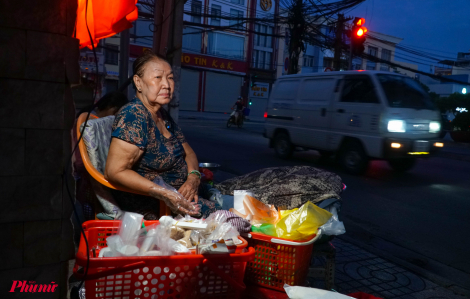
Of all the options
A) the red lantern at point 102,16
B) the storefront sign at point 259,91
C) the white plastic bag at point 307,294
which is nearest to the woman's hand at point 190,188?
the white plastic bag at point 307,294

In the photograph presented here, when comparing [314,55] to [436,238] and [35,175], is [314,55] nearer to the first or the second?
[436,238]

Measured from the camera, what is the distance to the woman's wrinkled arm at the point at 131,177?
208 centimetres

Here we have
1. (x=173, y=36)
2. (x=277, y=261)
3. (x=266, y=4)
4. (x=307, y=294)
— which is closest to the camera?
(x=307, y=294)

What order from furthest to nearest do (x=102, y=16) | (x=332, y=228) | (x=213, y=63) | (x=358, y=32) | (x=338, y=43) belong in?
(x=213, y=63)
(x=338, y=43)
(x=358, y=32)
(x=102, y=16)
(x=332, y=228)

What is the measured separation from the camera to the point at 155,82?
7.82 ft

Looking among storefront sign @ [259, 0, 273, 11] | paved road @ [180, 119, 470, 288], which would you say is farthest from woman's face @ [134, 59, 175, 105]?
storefront sign @ [259, 0, 273, 11]

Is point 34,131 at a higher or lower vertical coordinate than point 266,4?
lower

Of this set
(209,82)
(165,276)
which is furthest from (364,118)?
(209,82)

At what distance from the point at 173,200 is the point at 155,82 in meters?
0.77

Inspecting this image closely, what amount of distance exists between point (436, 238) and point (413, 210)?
1089 millimetres

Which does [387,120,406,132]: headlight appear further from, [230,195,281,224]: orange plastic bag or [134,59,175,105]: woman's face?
[134,59,175,105]: woman's face

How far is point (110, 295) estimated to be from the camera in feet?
4.78

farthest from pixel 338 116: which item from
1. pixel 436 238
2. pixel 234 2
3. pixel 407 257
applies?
pixel 234 2

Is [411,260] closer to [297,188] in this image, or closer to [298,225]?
[297,188]
